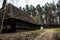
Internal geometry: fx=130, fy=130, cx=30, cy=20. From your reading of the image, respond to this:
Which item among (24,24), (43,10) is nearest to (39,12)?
(43,10)

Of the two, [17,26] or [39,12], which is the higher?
[39,12]

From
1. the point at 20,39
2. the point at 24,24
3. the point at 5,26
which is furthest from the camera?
the point at 24,24

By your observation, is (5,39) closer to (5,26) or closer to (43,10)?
(5,26)

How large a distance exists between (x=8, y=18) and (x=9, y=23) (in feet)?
4.48

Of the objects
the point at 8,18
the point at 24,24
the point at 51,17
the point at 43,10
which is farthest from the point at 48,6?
the point at 8,18

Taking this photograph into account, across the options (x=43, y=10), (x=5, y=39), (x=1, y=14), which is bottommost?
(x=5, y=39)

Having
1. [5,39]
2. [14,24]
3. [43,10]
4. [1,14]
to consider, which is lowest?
[5,39]

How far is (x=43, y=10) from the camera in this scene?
3009 inches

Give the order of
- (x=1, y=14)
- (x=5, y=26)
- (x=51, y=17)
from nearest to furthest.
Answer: (x=1, y=14) → (x=5, y=26) → (x=51, y=17)

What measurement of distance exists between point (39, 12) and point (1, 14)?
185ft

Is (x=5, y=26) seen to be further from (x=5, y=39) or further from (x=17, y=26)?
(x=5, y=39)

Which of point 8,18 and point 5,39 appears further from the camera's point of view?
point 8,18

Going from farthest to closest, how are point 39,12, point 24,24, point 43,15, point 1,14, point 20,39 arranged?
point 39,12 → point 43,15 → point 24,24 → point 1,14 → point 20,39

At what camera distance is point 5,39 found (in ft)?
52.0
